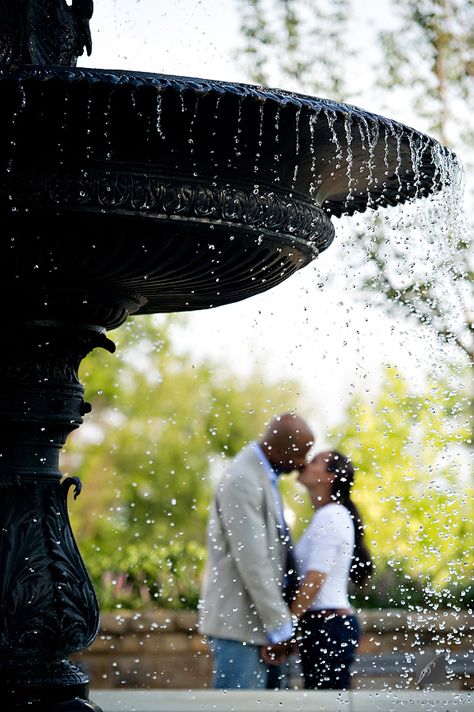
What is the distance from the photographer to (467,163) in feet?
29.1

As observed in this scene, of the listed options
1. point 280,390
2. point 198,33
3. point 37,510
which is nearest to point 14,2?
point 37,510

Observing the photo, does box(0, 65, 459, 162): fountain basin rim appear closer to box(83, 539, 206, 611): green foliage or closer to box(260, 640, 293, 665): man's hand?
box(260, 640, 293, 665): man's hand

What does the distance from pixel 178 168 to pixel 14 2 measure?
2.49 ft

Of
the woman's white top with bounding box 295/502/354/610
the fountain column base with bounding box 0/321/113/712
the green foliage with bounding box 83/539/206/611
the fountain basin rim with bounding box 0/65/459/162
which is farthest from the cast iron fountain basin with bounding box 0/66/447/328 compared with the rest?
the green foliage with bounding box 83/539/206/611

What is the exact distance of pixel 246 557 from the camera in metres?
4.04

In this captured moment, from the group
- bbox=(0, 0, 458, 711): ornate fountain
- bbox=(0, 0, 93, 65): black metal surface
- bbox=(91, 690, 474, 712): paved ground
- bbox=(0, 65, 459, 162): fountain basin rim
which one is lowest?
bbox=(91, 690, 474, 712): paved ground

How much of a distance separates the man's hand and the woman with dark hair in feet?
0.25

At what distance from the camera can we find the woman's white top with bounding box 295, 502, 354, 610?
421 centimetres

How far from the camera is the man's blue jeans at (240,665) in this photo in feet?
13.5

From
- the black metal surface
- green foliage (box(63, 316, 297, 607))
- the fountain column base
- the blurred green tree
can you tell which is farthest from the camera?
green foliage (box(63, 316, 297, 607))

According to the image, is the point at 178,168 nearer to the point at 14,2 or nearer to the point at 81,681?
the point at 14,2

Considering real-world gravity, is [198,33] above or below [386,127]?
above

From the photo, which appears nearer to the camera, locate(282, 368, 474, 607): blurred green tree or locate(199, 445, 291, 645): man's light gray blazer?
A: locate(199, 445, 291, 645): man's light gray blazer

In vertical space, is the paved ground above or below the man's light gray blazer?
below
